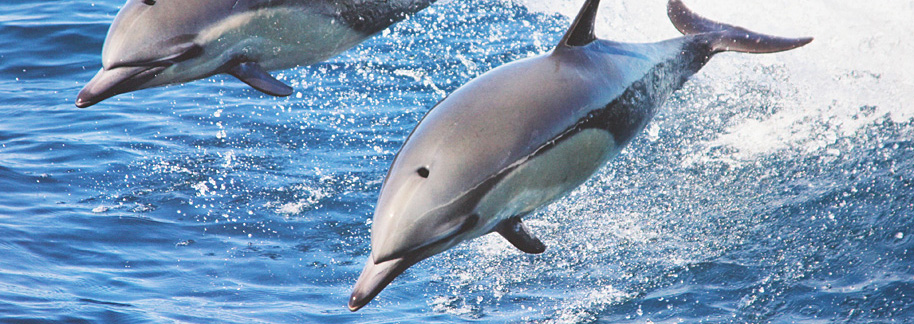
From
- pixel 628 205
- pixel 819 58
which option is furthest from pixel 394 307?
pixel 819 58

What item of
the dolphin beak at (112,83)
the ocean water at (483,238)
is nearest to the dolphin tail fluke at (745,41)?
the ocean water at (483,238)

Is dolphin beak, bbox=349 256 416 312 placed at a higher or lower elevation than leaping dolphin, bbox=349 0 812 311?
lower

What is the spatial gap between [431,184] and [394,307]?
4.16 metres

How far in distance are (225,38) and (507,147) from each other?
122 centimetres

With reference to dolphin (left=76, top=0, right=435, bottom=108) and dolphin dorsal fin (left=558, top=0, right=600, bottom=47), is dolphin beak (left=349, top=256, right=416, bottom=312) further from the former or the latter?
dolphin dorsal fin (left=558, top=0, right=600, bottom=47)

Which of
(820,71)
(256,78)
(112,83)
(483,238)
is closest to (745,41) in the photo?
(256,78)

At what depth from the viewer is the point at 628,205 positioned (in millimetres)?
8492

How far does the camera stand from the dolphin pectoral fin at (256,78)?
12.8ft

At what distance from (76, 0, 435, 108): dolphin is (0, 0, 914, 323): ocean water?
3.29 m

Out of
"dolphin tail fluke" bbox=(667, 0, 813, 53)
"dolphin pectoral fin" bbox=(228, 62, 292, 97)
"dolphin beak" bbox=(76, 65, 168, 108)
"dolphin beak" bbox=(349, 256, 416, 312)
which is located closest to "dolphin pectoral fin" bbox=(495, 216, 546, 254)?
"dolphin beak" bbox=(349, 256, 416, 312)

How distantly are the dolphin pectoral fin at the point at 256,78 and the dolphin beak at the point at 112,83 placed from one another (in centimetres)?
38

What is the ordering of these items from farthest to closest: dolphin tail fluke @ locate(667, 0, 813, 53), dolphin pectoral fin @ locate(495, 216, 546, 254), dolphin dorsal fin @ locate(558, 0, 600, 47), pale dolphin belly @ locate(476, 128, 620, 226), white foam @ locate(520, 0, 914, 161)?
white foam @ locate(520, 0, 914, 161) < dolphin tail fluke @ locate(667, 0, 813, 53) < dolphin dorsal fin @ locate(558, 0, 600, 47) < dolphin pectoral fin @ locate(495, 216, 546, 254) < pale dolphin belly @ locate(476, 128, 620, 226)

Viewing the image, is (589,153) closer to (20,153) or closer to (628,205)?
(628,205)

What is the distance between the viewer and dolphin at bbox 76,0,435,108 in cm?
356
